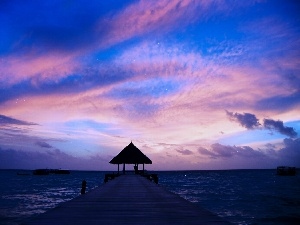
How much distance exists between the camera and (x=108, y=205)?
365 inches

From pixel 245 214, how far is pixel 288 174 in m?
108

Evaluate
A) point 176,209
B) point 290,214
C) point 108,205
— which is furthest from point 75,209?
point 290,214

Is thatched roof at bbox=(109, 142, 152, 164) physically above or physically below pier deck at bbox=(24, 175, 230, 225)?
above

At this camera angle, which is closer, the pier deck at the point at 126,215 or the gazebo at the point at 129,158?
the pier deck at the point at 126,215

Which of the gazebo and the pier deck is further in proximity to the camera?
the gazebo

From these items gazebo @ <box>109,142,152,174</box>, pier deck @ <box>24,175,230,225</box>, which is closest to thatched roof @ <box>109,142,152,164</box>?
gazebo @ <box>109,142,152,174</box>

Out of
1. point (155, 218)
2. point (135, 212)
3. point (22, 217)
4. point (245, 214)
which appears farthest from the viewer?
point (245, 214)

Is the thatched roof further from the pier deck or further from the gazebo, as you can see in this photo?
the pier deck

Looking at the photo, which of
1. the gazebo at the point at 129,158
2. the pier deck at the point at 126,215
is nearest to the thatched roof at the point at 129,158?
the gazebo at the point at 129,158

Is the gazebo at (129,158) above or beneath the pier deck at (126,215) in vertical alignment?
above

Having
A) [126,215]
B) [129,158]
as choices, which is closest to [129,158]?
[129,158]

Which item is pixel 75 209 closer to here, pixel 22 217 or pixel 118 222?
pixel 118 222

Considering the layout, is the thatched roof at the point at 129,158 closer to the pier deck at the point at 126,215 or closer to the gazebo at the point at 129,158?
the gazebo at the point at 129,158

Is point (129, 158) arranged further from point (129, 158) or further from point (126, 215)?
point (126, 215)
